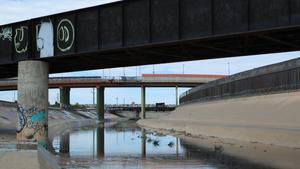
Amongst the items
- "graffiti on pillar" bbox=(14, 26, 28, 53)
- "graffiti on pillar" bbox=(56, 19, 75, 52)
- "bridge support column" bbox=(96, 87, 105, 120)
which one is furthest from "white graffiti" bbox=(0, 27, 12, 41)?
"bridge support column" bbox=(96, 87, 105, 120)

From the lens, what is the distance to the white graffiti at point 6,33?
38156 millimetres

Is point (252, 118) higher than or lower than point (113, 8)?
lower

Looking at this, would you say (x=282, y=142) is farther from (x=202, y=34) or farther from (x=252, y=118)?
(x=252, y=118)

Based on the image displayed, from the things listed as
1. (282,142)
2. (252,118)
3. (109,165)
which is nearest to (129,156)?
(109,165)

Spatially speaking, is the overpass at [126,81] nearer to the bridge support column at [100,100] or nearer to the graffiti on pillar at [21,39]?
the bridge support column at [100,100]

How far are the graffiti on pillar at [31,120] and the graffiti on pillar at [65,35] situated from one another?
4729 mm

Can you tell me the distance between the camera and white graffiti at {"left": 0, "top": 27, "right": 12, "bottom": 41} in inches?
1502

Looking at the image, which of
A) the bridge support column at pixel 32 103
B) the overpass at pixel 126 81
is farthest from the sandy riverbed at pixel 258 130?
the overpass at pixel 126 81

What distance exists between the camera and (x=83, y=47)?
109 ft

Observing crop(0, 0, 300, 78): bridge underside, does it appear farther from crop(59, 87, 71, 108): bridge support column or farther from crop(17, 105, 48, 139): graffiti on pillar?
crop(59, 87, 71, 108): bridge support column

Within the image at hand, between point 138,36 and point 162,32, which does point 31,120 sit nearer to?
point 138,36

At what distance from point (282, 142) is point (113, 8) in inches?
530

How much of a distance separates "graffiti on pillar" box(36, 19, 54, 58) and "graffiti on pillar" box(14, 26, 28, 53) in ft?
4.16

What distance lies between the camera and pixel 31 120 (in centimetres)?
3459
